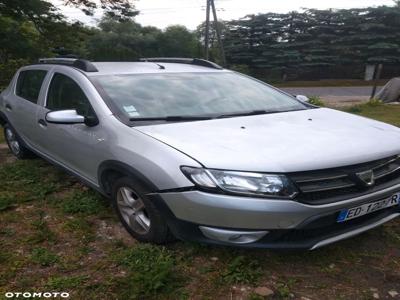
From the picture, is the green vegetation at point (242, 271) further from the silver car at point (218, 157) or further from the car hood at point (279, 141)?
the car hood at point (279, 141)

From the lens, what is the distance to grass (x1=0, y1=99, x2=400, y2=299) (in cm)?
276

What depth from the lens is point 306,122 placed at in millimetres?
3523

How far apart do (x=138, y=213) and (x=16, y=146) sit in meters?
3.25

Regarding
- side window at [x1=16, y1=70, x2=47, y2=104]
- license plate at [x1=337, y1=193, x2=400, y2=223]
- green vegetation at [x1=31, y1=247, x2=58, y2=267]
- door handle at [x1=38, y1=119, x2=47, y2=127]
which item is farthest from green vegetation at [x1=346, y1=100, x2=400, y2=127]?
green vegetation at [x1=31, y1=247, x2=58, y2=267]

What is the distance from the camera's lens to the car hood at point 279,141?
106 inches

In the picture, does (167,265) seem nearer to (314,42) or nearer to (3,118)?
(3,118)

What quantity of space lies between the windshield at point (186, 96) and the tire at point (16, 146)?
229cm

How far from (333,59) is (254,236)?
3858 centimetres

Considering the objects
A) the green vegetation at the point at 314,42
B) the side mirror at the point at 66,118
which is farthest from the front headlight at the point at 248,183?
the green vegetation at the point at 314,42

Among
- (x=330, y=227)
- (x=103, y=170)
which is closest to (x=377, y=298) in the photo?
(x=330, y=227)

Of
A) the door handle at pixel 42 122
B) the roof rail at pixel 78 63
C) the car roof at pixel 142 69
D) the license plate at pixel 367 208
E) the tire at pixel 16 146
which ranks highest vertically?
the roof rail at pixel 78 63

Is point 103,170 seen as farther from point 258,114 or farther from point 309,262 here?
point 309,262

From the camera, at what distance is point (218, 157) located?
2734 millimetres

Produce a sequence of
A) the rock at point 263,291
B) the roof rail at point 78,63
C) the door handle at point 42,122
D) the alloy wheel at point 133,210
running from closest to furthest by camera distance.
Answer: the rock at point 263,291 → the alloy wheel at point 133,210 → the roof rail at point 78,63 → the door handle at point 42,122
